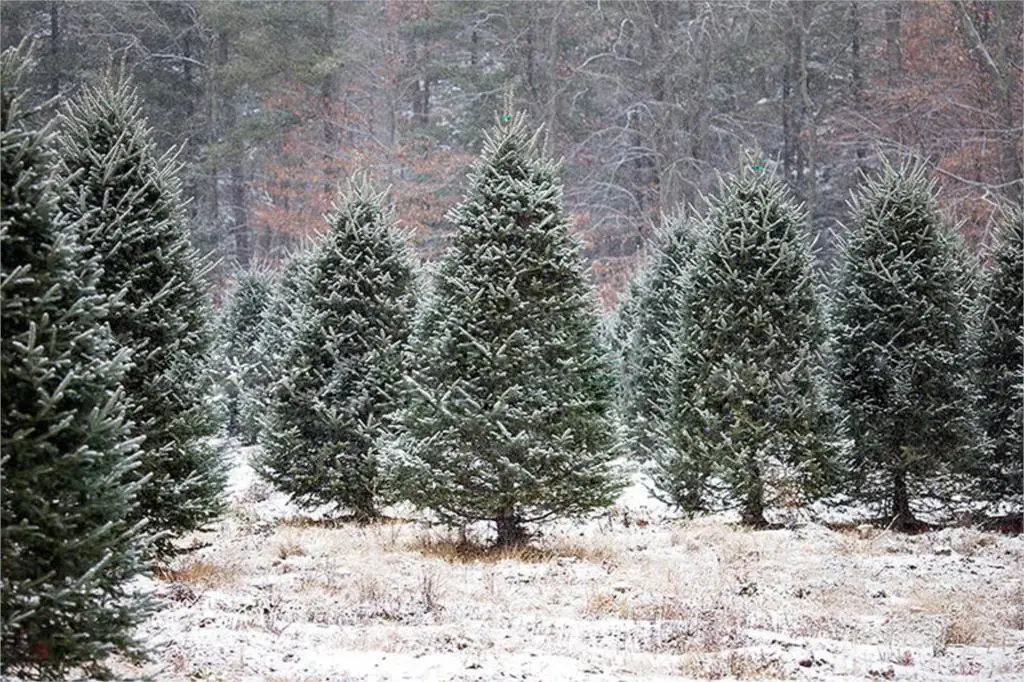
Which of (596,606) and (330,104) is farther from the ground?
(330,104)

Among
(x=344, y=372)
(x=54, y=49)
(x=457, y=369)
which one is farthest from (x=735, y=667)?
(x=54, y=49)

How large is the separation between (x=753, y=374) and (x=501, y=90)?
2642 cm

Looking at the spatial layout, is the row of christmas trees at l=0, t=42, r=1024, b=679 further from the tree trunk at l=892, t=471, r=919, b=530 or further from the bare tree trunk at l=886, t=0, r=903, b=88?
the bare tree trunk at l=886, t=0, r=903, b=88

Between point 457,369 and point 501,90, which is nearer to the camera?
point 457,369

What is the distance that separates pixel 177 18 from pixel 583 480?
36.1 meters

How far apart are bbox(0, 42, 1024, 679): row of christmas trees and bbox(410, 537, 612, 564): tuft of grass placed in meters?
0.34

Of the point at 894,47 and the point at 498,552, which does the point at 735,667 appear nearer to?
the point at 498,552

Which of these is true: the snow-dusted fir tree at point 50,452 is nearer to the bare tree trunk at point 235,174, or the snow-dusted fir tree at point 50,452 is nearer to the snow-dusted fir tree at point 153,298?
the snow-dusted fir tree at point 153,298

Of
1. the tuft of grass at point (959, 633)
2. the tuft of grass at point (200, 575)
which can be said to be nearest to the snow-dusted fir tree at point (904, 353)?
the tuft of grass at point (959, 633)

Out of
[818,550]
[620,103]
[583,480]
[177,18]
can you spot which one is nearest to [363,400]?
[583,480]

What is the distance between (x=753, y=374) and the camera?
1342 cm

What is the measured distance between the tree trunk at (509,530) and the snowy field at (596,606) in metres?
0.28

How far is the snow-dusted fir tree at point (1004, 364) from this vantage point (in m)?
14.2

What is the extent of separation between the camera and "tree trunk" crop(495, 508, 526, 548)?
1157cm
